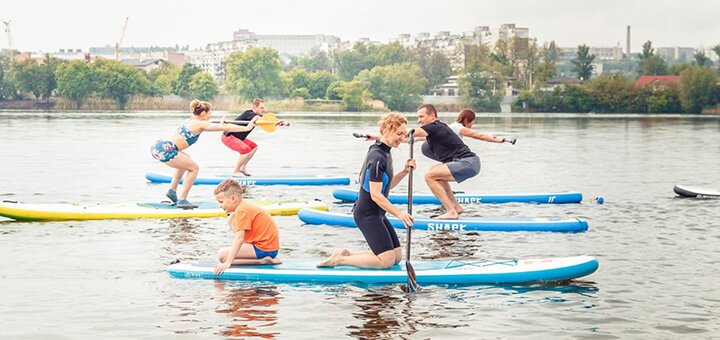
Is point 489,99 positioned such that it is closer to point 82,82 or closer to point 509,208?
point 82,82

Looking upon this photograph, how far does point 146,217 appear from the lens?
19797 mm

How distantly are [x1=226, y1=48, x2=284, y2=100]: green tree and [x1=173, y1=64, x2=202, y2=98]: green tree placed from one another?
642cm

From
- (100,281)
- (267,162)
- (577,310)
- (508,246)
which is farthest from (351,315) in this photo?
(267,162)

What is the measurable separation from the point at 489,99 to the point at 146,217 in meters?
152

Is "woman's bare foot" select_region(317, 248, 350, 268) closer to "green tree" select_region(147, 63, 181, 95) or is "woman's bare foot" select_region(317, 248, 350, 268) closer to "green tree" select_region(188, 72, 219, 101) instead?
"green tree" select_region(188, 72, 219, 101)

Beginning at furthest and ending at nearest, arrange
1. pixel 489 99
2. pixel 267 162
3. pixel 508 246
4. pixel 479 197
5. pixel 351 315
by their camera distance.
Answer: pixel 489 99, pixel 267 162, pixel 479 197, pixel 508 246, pixel 351 315

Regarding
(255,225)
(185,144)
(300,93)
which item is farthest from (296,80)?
(255,225)

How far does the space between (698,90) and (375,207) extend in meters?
146

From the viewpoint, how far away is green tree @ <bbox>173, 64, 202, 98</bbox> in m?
186

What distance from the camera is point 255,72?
18862 centimetres

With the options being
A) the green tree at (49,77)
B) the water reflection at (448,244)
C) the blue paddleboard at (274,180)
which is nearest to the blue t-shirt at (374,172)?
the water reflection at (448,244)

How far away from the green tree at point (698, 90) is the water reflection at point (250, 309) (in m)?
146

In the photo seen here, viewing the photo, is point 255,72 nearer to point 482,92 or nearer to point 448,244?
point 482,92

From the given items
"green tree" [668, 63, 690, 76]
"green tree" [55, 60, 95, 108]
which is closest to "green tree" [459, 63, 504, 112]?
"green tree" [668, 63, 690, 76]
